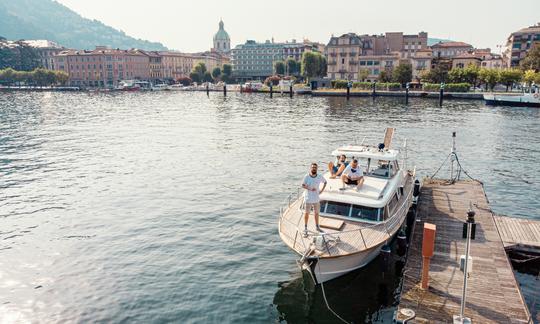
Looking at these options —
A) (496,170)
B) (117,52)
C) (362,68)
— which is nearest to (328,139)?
(496,170)

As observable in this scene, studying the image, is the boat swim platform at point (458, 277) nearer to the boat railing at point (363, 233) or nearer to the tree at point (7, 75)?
the boat railing at point (363, 233)

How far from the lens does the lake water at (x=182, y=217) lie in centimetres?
1598

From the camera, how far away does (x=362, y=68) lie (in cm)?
15338

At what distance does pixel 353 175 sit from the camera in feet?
61.9

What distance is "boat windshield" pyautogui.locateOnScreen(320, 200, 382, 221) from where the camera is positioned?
57.5 ft

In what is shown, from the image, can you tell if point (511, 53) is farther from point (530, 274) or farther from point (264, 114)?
point (530, 274)

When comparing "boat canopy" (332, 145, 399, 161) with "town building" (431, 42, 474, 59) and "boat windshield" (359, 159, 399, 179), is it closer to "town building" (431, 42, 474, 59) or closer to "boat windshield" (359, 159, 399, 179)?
"boat windshield" (359, 159, 399, 179)

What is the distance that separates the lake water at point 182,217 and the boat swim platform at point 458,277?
184 cm

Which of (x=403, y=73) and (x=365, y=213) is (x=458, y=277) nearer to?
(x=365, y=213)

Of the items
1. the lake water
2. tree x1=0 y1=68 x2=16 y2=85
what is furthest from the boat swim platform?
tree x1=0 y1=68 x2=16 y2=85

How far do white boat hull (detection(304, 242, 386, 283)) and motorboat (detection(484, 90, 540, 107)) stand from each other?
291ft

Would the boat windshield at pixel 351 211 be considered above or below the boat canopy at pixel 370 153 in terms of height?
below

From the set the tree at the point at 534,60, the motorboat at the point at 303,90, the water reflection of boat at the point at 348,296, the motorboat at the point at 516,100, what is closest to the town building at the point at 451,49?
the tree at the point at 534,60

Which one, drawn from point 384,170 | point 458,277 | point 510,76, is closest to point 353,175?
point 384,170
